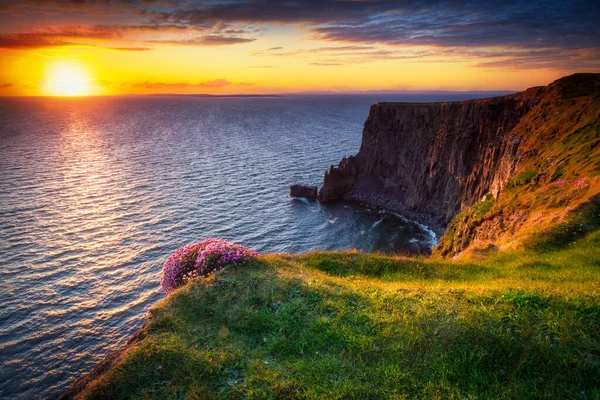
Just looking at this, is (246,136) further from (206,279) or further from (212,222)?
(206,279)

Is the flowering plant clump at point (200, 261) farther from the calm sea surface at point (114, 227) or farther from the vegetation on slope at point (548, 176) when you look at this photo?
the vegetation on slope at point (548, 176)

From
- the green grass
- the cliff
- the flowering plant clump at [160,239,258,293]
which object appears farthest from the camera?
the cliff

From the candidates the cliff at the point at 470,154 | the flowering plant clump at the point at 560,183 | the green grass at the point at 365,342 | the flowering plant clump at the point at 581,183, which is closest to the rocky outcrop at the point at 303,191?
the cliff at the point at 470,154

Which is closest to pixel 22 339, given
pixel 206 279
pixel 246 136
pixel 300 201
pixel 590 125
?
pixel 206 279

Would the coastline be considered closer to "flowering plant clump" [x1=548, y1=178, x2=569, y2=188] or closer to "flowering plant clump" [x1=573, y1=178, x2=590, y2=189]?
"flowering plant clump" [x1=573, y1=178, x2=590, y2=189]

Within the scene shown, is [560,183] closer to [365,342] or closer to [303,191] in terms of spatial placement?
[365,342]

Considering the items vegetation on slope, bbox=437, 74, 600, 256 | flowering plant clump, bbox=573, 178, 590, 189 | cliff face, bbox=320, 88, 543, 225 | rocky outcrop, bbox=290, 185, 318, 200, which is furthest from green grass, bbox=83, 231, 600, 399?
rocky outcrop, bbox=290, 185, 318, 200
